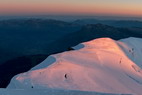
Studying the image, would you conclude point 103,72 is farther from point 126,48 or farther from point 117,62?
point 126,48

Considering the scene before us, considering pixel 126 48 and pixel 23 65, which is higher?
pixel 126 48

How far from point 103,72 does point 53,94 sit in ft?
51.8

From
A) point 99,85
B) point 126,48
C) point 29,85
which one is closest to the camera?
point 29,85

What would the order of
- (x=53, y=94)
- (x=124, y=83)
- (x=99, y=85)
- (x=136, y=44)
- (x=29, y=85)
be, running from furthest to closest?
(x=136, y=44), (x=124, y=83), (x=99, y=85), (x=29, y=85), (x=53, y=94)

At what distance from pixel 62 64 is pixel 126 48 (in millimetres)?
19977

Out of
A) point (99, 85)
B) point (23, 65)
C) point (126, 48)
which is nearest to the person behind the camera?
point (99, 85)

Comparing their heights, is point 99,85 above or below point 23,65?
above

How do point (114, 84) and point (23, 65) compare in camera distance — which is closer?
point (114, 84)

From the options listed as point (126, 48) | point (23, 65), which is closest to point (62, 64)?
point (126, 48)

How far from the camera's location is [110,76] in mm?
24328

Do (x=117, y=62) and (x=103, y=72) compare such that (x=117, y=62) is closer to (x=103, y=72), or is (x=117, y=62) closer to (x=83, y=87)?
(x=103, y=72)

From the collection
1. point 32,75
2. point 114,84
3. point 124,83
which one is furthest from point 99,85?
point 32,75

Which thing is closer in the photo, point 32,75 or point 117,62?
point 32,75

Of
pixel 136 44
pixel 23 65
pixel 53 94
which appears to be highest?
pixel 53 94
